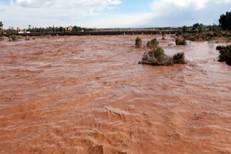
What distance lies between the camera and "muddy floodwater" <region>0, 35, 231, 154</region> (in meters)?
8.17

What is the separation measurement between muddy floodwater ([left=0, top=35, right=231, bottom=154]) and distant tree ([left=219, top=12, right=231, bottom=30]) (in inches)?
2708

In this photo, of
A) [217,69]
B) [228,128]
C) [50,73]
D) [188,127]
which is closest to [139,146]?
[188,127]

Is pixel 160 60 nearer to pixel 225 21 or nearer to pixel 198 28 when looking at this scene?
pixel 225 21

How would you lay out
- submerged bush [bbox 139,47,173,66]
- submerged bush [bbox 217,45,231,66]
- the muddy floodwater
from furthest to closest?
submerged bush [bbox 217,45,231,66] → submerged bush [bbox 139,47,173,66] → the muddy floodwater

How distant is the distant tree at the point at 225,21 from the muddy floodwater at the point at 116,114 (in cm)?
6879

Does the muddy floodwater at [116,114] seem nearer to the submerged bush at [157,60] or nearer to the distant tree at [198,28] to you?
the submerged bush at [157,60]

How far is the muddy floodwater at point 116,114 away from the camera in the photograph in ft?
26.8

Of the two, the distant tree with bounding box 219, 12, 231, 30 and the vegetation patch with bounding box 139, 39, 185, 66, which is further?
the distant tree with bounding box 219, 12, 231, 30

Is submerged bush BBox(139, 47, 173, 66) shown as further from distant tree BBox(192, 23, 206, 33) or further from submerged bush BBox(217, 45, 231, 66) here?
distant tree BBox(192, 23, 206, 33)

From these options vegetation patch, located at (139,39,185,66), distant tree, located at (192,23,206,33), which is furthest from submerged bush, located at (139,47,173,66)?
distant tree, located at (192,23,206,33)

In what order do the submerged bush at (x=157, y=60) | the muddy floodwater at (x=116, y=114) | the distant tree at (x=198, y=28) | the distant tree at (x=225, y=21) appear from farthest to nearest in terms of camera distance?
the distant tree at (x=198, y=28) < the distant tree at (x=225, y=21) < the submerged bush at (x=157, y=60) < the muddy floodwater at (x=116, y=114)

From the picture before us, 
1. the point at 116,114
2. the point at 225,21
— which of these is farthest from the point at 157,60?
the point at 225,21

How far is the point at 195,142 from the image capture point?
27.1 feet

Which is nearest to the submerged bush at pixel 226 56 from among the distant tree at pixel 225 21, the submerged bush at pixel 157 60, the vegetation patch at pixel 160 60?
the vegetation patch at pixel 160 60
